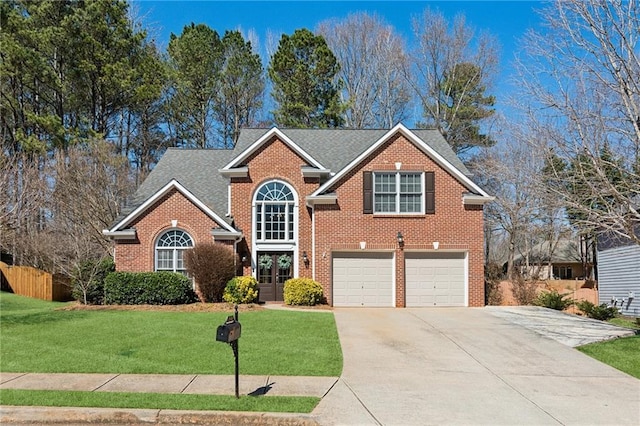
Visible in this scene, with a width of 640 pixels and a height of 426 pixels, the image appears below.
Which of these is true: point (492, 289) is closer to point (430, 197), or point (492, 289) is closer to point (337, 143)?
point (430, 197)

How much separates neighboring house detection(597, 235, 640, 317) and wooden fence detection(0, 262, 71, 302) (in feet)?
78.7

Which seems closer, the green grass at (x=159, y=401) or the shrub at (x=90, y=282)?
the green grass at (x=159, y=401)

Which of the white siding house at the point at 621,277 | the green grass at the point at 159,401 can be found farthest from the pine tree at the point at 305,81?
the green grass at the point at 159,401

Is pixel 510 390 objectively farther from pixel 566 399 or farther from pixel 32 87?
pixel 32 87

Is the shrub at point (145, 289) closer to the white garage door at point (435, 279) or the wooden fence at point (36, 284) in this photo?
the wooden fence at point (36, 284)

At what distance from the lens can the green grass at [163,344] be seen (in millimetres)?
9812

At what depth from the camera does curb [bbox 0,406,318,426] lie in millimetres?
7059

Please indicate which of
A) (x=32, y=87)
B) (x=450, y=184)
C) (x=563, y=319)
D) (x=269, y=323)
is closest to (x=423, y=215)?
(x=450, y=184)

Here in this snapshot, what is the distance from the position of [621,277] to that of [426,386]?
20.1 meters

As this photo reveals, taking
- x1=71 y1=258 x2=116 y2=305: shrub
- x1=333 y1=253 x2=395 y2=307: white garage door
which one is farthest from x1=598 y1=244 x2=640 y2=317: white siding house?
x1=71 y1=258 x2=116 y2=305: shrub

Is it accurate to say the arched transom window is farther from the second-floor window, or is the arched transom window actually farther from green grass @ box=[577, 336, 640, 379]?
green grass @ box=[577, 336, 640, 379]

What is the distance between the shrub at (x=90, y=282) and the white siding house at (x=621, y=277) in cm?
2177

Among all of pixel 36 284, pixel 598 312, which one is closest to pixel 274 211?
pixel 36 284

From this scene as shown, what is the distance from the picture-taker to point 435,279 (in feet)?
66.5
